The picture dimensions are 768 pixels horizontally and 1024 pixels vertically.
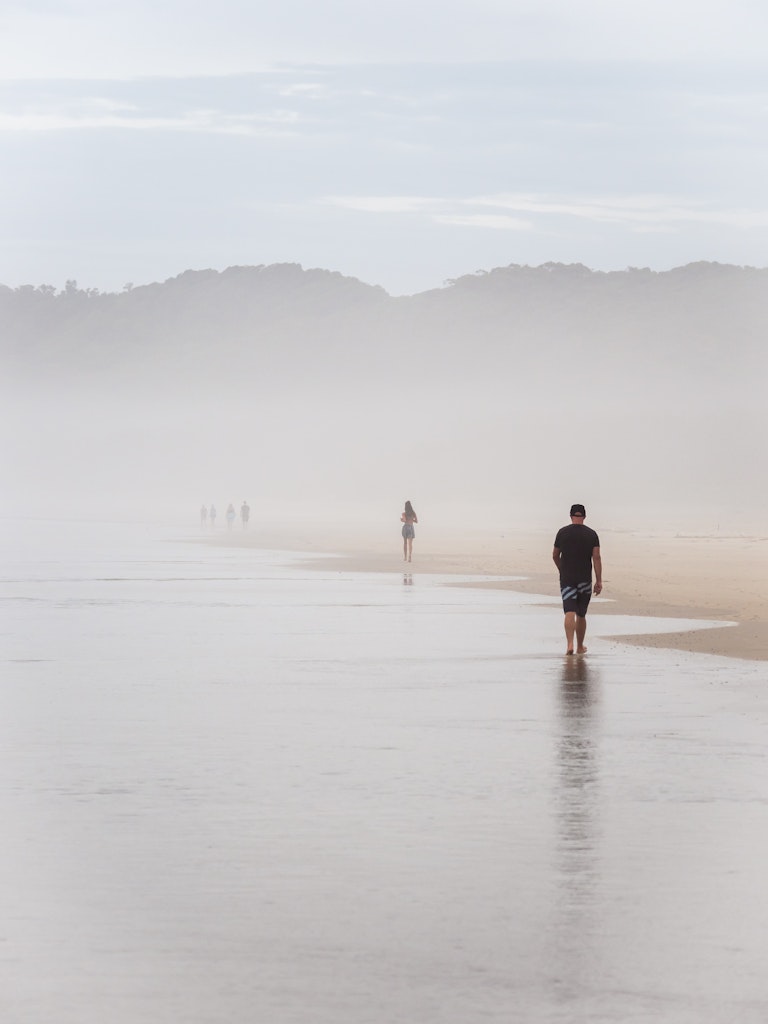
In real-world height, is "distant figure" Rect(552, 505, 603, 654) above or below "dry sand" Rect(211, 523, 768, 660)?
above

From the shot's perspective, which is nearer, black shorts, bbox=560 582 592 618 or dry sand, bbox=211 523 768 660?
black shorts, bbox=560 582 592 618

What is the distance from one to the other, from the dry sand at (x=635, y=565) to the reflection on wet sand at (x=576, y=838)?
685cm

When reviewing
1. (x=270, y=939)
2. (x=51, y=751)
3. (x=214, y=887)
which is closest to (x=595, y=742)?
(x=51, y=751)

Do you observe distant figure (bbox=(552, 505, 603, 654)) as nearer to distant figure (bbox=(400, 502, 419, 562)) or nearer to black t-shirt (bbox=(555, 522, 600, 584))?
black t-shirt (bbox=(555, 522, 600, 584))

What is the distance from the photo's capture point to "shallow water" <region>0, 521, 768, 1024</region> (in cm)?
664

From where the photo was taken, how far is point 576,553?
20.5 meters

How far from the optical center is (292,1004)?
6.37m

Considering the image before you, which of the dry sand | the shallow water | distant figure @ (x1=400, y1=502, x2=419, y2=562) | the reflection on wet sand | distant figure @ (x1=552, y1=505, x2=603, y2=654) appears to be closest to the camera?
the shallow water

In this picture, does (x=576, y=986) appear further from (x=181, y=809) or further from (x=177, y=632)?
(x=177, y=632)

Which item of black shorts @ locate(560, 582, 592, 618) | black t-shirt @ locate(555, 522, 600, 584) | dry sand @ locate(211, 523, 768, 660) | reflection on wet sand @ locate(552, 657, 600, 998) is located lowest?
dry sand @ locate(211, 523, 768, 660)

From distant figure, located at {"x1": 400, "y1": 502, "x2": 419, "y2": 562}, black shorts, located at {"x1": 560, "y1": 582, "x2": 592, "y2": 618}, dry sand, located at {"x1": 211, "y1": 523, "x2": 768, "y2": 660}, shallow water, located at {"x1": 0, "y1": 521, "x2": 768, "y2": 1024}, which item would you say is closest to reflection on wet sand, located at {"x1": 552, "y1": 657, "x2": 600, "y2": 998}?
shallow water, located at {"x1": 0, "y1": 521, "x2": 768, "y2": 1024}

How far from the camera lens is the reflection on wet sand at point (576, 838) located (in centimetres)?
706

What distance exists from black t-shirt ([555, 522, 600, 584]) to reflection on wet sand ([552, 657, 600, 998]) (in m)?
3.71

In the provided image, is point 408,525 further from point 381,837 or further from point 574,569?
point 381,837
